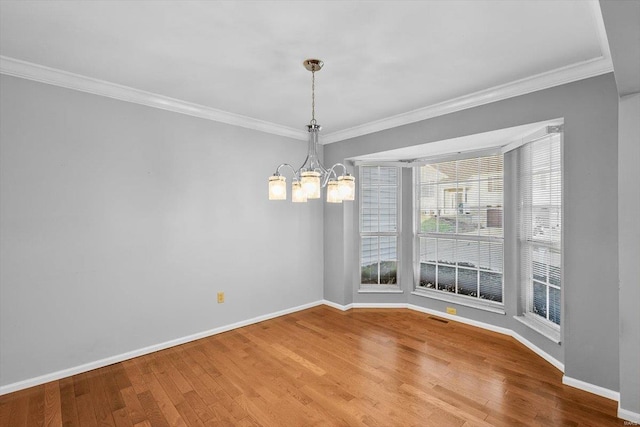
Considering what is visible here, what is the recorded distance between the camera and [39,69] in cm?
255

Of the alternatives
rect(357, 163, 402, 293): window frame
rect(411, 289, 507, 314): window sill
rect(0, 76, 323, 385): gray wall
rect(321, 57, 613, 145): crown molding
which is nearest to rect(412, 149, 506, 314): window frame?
rect(411, 289, 507, 314): window sill

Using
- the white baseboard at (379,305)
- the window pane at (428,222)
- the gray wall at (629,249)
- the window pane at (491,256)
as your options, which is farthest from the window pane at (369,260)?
the gray wall at (629,249)

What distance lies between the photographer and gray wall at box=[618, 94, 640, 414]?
6.97ft

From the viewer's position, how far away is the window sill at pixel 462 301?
3.75 m

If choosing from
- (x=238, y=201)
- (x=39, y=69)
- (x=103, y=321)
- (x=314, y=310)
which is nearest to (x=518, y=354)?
(x=314, y=310)

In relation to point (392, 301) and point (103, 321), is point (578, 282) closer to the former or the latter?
point (392, 301)

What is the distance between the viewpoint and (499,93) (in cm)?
298

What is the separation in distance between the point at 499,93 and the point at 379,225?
2.32 metres

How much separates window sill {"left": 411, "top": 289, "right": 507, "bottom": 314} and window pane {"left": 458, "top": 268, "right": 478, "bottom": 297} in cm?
→ 9

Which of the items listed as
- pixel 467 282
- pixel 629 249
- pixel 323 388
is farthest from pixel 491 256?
pixel 323 388

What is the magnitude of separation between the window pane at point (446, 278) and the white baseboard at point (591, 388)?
168cm

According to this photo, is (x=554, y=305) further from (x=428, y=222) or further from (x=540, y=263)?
(x=428, y=222)

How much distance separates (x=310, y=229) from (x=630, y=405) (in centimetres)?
360

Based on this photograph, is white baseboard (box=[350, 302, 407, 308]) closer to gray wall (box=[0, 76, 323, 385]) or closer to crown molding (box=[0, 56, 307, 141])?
gray wall (box=[0, 76, 323, 385])
